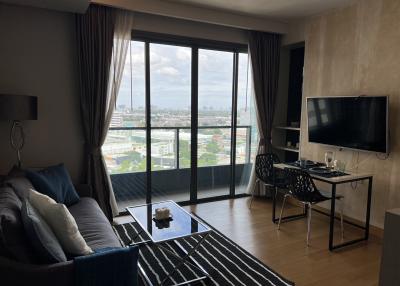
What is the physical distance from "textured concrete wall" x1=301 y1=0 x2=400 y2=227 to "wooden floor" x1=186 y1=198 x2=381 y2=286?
23.5 inches

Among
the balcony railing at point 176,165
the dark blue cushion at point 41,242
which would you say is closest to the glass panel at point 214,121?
the balcony railing at point 176,165

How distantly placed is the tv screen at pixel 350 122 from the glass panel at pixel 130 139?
2402 mm

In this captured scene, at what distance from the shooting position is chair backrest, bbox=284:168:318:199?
334 cm

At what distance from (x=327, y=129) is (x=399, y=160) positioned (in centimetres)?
92

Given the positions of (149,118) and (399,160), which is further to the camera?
(149,118)

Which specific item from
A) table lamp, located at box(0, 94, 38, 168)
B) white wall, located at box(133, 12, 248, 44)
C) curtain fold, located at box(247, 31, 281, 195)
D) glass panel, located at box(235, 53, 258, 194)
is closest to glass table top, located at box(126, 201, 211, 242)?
table lamp, located at box(0, 94, 38, 168)

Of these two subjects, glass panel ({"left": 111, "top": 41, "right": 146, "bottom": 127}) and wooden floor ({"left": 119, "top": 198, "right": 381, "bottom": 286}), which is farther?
glass panel ({"left": 111, "top": 41, "right": 146, "bottom": 127})

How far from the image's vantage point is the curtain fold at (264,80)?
182 inches

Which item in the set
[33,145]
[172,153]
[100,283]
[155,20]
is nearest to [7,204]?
[100,283]

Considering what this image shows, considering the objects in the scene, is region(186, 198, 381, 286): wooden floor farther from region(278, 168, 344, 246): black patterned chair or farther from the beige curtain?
the beige curtain

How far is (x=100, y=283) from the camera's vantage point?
172cm

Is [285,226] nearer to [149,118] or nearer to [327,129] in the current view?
[327,129]

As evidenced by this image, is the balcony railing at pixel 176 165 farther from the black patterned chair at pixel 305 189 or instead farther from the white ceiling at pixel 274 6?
the white ceiling at pixel 274 6

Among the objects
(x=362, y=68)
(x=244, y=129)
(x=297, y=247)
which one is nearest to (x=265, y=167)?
(x=244, y=129)
